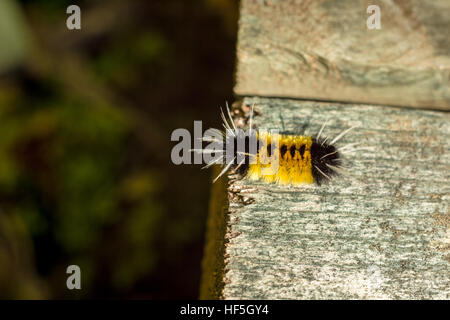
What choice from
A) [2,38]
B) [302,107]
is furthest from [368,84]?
[2,38]

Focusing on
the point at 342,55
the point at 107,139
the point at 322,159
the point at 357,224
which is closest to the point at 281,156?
the point at 322,159

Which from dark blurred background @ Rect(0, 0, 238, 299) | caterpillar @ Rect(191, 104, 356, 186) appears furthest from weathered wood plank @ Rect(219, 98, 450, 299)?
dark blurred background @ Rect(0, 0, 238, 299)

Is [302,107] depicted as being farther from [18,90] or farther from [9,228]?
[18,90]

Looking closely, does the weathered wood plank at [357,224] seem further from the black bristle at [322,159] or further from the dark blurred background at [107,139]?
the dark blurred background at [107,139]

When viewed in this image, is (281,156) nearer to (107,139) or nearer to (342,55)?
(342,55)

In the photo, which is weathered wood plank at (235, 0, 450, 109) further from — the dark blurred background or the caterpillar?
the dark blurred background

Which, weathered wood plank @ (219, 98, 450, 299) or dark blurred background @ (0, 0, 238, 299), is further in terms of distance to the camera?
dark blurred background @ (0, 0, 238, 299)

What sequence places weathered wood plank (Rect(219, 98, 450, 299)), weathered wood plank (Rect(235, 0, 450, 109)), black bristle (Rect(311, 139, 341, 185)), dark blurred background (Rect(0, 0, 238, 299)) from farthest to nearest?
dark blurred background (Rect(0, 0, 238, 299)), weathered wood plank (Rect(235, 0, 450, 109)), black bristle (Rect(311, 139, 341, 185)), weathered wood plank (Rect(219, 98, 450, 299))
